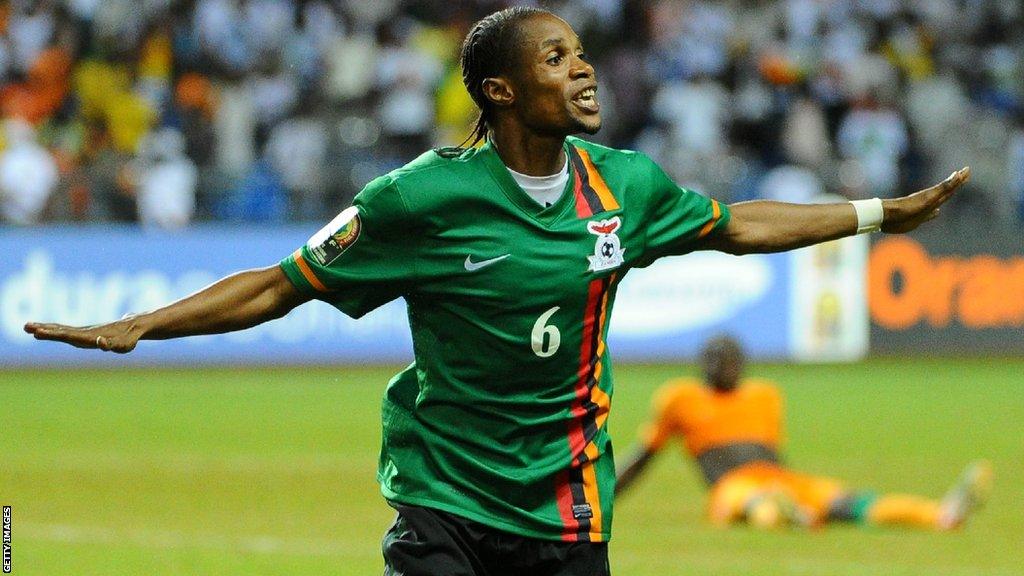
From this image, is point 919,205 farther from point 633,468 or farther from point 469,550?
point 633,468

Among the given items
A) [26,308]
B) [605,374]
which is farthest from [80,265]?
[605,374]

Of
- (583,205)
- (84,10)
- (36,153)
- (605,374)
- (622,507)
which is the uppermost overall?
(84,10)

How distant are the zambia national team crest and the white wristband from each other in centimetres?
85

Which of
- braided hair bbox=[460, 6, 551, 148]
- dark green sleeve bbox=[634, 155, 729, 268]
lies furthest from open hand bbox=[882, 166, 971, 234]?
braided hair bbox=[460, 6, 551, 148]

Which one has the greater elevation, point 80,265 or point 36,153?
point 36,153

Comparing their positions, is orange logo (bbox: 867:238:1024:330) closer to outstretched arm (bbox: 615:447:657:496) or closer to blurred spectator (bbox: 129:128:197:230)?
blurred spectator (bbox: 129:128:197:230)

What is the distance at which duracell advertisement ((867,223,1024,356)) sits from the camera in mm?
20234

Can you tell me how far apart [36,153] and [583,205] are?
17.2 m

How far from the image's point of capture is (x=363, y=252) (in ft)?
15.0

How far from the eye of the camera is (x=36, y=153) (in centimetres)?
2091

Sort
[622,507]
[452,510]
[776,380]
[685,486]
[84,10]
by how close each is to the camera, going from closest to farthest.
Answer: [452,510] < [622,507] < [685,486] < [776,380] < [84,10]

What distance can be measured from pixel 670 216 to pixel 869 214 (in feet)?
2.18

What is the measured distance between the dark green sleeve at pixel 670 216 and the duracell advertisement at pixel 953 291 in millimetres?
15684

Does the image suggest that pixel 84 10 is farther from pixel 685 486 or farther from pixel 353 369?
pixel 685 486
